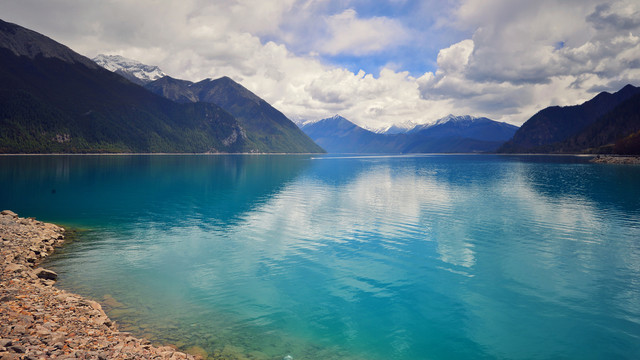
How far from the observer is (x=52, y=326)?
15992 millimetres

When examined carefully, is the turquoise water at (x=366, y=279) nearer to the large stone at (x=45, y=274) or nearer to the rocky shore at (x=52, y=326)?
the large stone at (x=45, y=274)

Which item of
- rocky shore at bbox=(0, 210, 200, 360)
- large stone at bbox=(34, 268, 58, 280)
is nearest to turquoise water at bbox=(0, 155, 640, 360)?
large stone at bbox=(34, 268, 58, 280)

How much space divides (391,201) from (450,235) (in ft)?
89.4

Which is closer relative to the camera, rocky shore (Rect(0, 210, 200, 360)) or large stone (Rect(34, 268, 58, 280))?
rocky shore (Rect(0, 210, 200, 360))

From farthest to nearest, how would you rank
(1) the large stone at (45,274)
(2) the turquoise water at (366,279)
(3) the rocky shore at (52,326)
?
(1) the large stone at (45,274) → (2) the turquoise water at (366,279) → (3) the rocky shore at (52,326)

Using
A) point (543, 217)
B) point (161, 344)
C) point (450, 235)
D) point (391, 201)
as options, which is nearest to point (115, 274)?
point (161, 344)

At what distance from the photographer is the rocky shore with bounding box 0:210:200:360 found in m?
13.7

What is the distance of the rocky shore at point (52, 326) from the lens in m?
13.7

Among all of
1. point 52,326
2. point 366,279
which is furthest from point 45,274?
point 366,279

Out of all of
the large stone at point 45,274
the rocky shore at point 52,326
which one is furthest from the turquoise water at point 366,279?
the rocky shore at point 52,326

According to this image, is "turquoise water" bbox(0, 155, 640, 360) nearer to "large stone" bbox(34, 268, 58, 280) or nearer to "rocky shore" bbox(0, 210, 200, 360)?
"large stone" bbox(34, 268, 58, 280)

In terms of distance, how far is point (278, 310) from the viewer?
22750mm

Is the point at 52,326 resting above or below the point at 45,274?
above

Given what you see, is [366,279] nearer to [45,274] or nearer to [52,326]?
[52,326]
